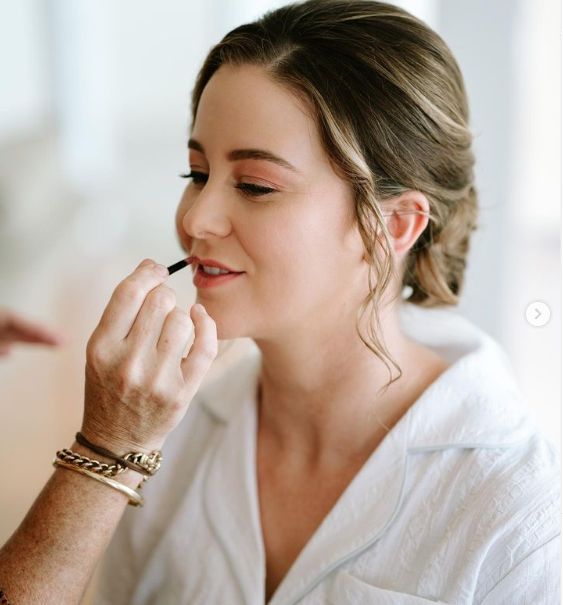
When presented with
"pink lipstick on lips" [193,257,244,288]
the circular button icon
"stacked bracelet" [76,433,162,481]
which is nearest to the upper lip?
"pink lipstick on lips" [193,257,244,288]

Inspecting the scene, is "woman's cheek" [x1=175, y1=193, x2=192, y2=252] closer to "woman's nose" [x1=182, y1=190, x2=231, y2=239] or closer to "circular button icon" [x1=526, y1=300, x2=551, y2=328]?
"woman's nose" [x1=182, y1=190, x2=231, y2=239]

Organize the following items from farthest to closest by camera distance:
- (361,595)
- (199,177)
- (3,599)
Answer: (199,177), (361,595), (3,599)

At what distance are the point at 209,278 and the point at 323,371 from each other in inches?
8.3

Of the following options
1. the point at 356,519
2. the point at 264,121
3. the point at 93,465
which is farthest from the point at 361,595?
the point at 264,121

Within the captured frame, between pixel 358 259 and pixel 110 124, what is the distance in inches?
40.4

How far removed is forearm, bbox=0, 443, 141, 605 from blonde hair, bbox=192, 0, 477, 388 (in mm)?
386

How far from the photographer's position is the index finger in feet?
2.77

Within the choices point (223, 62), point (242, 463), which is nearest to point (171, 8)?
point (223, 62)

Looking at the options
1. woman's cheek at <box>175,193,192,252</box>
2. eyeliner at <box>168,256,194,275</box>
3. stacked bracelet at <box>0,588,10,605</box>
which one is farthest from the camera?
woman's cheek at <box>175,193,192,252</box>

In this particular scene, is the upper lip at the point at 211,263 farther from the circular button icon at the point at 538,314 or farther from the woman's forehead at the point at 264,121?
the circular button icon at the point at 538,314

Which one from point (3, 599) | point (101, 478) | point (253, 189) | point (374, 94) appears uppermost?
point (374, 94)

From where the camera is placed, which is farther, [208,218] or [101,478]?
[208,218]

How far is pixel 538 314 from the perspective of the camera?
0.93m

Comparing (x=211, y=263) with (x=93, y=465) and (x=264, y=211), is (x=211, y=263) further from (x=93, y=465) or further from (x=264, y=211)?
(x=93, y=465)
